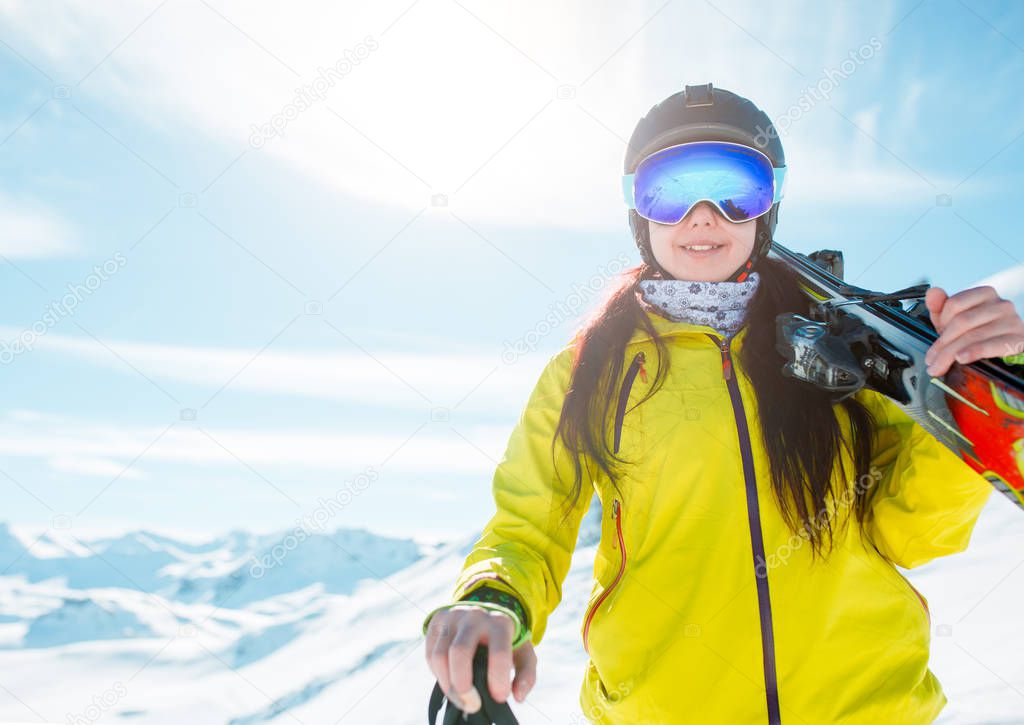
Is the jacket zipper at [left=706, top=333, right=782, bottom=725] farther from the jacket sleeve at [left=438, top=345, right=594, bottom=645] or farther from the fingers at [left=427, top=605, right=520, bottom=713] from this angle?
the fingers at [left=427, top=605, right=520, bottom=713]

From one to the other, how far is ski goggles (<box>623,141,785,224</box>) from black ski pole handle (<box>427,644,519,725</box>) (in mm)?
1657

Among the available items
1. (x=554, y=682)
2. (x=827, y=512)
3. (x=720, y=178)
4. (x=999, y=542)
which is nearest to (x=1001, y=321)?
(x=827, y=512)

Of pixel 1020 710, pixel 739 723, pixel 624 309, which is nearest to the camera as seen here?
pixel 739 723

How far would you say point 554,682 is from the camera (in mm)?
19172

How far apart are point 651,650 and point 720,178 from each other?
159 centimetres

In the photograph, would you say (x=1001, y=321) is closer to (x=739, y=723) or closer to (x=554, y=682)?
(x=739, y=723)

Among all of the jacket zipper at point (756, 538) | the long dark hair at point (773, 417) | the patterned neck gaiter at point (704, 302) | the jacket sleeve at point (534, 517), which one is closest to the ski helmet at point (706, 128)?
the patterned neck gaiter at point (704, 302)

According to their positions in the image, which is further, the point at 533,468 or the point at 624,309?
the point at 624,309

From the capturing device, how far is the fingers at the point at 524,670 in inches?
50.4

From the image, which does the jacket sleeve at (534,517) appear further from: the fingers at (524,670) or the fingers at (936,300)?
the fingers at (936,300)

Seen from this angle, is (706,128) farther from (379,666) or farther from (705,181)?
(379,666)

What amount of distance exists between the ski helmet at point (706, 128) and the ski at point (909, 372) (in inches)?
20.2

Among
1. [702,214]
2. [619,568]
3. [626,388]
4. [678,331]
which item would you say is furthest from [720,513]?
[702,214]

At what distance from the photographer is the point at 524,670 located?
1.32m
